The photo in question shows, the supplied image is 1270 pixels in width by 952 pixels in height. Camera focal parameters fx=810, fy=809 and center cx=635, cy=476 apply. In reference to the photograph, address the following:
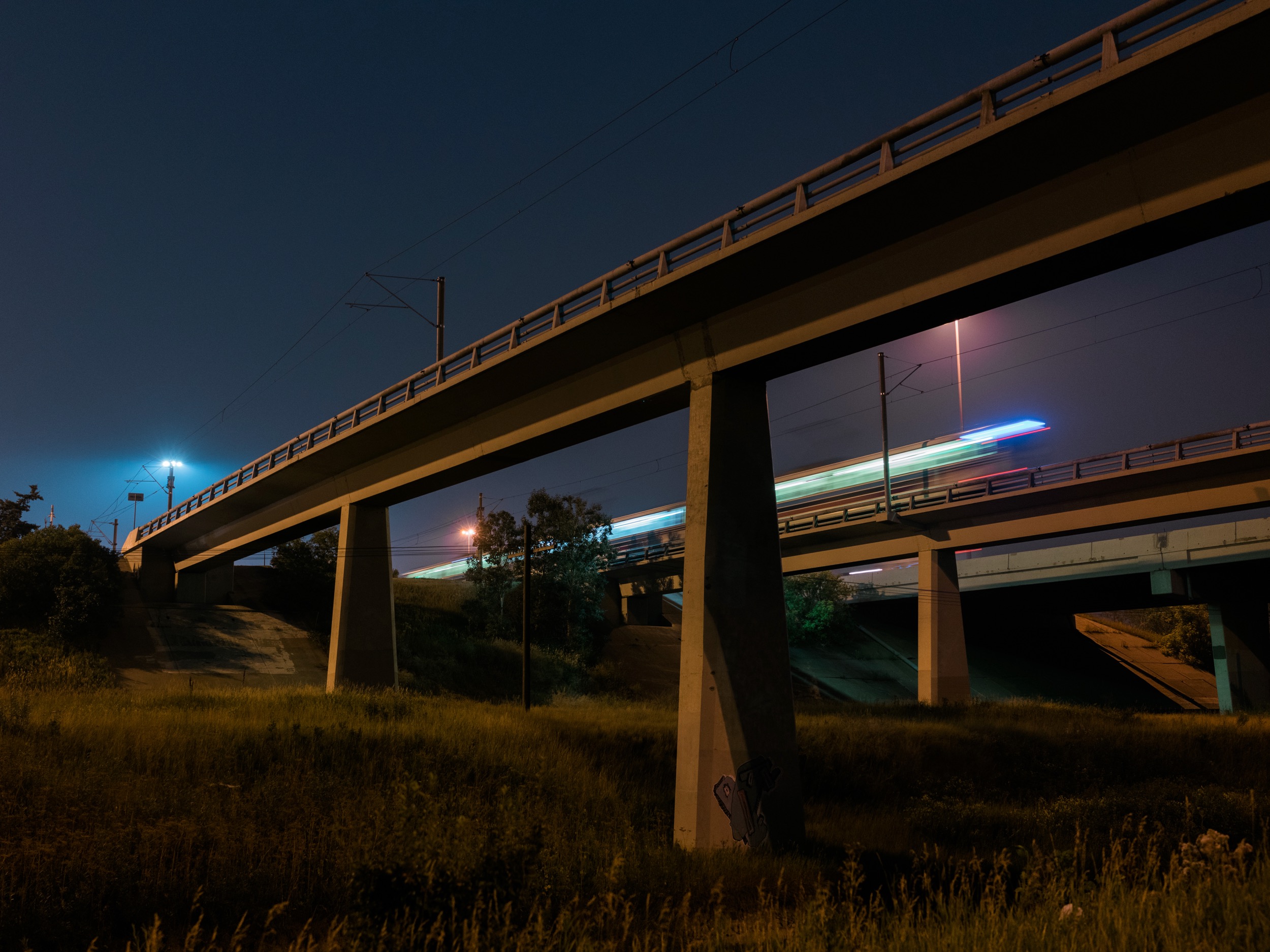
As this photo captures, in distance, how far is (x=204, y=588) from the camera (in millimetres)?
49219

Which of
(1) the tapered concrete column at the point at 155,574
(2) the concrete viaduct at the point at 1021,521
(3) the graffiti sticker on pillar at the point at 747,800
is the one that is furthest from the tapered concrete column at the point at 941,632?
(1) the tapered concrete column at the point at 155,574

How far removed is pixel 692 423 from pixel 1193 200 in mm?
8398

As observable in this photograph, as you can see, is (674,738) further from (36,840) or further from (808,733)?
(36,840)

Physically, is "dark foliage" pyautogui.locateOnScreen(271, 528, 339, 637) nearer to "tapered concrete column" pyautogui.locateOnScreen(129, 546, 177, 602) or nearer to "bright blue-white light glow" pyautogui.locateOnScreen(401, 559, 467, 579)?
"tapered concrete column" pyautogui.locateOnScreen(129, 546, 177, 602)

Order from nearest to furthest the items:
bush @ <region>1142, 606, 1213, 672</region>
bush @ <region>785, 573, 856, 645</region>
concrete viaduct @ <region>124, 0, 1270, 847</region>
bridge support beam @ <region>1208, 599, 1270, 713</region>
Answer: concrete viaduct @ <region>124, 0, 1270, 847</region>
bridge support beam @ <region>1208, 599, 1270, 713</region>
bush @ <region>785, 573, 856, 645</region>
bush @ <region>1142, 606, 1213, 672</region>

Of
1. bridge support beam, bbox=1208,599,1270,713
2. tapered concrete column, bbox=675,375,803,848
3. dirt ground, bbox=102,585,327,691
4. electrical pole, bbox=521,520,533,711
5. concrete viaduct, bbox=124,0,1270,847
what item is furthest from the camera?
bridge support beam, bbox=1208,599,1270,713

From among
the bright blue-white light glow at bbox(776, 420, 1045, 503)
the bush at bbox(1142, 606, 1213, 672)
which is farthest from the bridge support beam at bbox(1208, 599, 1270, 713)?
the bush at bbox(1142, 606, 1213, 672)

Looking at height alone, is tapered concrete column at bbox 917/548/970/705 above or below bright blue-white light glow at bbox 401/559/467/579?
below

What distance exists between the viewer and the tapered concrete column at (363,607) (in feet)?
92.2

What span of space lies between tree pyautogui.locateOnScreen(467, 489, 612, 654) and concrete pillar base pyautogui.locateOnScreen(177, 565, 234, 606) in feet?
49.9

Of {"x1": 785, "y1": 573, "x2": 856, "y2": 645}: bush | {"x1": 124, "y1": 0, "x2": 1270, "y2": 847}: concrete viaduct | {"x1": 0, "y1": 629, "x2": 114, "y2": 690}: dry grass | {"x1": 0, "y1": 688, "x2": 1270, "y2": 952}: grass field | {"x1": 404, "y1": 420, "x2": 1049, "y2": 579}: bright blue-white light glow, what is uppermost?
{"x1": 404, "y1": 420, "x2": 1049, "y2": 579}: bright blue-white light glow

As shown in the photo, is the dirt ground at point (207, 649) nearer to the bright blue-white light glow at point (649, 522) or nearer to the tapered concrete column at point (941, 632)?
the bright blue-white light glow at point (649, 522)

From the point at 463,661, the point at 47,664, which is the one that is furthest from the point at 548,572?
the point at 47,664

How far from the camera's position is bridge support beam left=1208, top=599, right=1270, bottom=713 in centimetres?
3784
